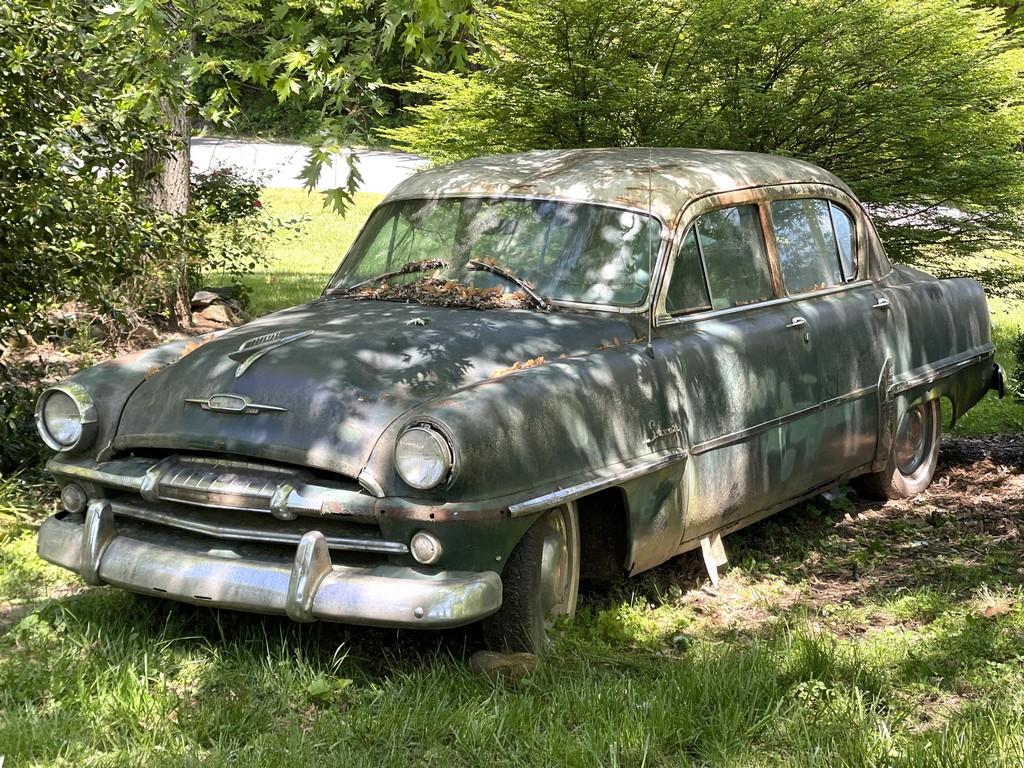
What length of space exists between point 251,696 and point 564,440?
132 centimetres

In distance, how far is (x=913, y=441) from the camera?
688 cm

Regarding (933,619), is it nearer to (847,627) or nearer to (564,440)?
(847,627)

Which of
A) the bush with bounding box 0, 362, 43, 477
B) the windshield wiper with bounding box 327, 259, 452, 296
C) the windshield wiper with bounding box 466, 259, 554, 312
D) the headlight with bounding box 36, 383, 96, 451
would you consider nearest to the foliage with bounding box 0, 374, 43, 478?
the bush with bounding box 0, 362, 43, 477

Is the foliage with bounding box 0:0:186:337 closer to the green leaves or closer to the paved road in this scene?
the green leaves

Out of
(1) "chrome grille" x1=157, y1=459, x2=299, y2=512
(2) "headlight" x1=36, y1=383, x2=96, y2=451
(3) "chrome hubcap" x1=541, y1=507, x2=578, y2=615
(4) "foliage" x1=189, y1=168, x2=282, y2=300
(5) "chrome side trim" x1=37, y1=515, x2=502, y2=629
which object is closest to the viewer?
(5) "chrome side trim" x1=37, y1=515, x2=502, y2=629

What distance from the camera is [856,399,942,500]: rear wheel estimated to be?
6.55 m

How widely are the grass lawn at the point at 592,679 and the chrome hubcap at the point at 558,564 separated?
115mm

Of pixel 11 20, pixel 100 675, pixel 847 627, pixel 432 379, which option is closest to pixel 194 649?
pixel 100 675

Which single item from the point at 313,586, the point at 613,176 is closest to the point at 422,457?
the point at 313,586

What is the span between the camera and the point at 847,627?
4.84 meters

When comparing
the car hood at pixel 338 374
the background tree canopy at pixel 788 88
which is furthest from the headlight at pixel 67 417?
the background tree canopy at pixel 788 88

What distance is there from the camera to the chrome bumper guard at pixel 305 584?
381 centimetres

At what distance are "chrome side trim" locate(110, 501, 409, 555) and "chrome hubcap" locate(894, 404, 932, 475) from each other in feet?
11.7

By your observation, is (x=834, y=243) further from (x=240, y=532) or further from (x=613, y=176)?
(x=240, y=532)
